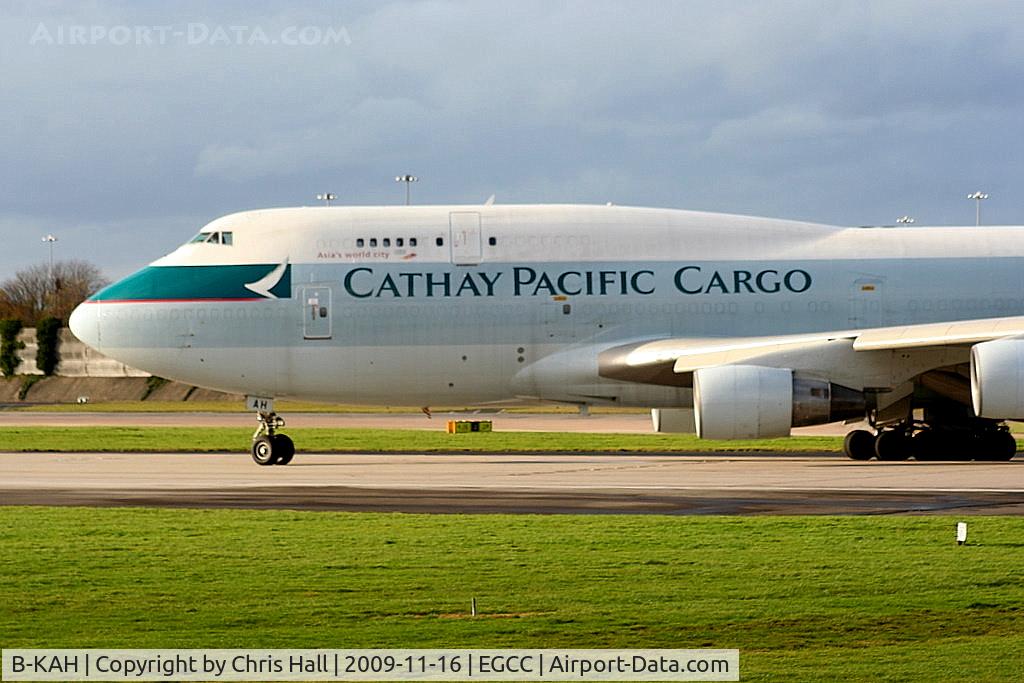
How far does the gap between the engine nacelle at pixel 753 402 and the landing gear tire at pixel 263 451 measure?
8350 mm

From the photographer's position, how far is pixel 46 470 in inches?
1094

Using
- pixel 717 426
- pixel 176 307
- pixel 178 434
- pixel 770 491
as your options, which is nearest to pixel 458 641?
pixel 770 491

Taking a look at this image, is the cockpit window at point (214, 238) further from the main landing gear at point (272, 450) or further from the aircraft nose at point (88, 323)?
the main landing gear at point (272, 450)

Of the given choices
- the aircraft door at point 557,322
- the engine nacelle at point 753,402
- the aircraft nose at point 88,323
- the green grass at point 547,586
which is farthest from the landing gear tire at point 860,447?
the aircraft nose at point 88,323

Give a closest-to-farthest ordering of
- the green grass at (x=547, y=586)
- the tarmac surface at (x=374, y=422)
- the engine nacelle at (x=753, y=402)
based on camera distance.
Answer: the green grass at (x=547, y=586)
the engine nacelle at (x=753, y=402)
the tarmac surface at (x=374, y=422)

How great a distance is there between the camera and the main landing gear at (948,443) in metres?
29.8

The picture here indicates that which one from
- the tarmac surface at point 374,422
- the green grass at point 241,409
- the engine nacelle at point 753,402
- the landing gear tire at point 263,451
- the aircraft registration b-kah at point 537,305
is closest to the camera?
the engine nacelle at point 753,402

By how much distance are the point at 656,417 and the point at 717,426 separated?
5.18 m

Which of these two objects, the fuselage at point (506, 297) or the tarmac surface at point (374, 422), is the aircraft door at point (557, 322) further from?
the tarmac surface at point (374, 422)

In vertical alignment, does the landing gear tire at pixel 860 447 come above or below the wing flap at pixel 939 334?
below

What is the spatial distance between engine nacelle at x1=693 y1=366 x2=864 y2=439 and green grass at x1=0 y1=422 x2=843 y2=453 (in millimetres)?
5845

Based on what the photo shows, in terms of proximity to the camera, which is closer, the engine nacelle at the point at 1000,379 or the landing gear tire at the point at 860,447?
the engine nacelle at the point at 1000,379

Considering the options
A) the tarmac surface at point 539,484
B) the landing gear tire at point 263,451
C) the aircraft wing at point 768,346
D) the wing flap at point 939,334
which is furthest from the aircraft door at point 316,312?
the wing flap at point 939,334

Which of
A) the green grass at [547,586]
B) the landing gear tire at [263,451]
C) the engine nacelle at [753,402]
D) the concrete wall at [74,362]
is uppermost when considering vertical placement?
the concrete wall at [74,362]
